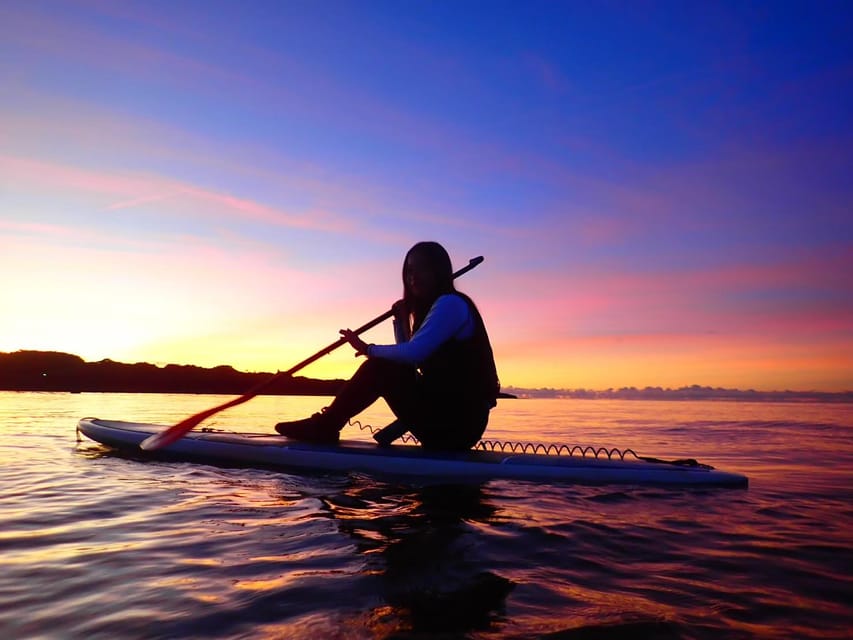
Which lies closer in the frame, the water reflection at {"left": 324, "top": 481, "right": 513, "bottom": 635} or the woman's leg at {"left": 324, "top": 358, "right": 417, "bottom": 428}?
the water reflection at {"left": 324, "top": 481, "right": 513, "bottom": 635}

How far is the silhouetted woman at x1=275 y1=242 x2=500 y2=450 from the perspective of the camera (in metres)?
A: 5.34

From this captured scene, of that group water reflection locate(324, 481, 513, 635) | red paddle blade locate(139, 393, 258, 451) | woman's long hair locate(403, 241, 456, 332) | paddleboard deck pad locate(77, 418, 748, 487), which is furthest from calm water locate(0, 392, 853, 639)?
woman's long hair locate(403, 241, 456, 332)

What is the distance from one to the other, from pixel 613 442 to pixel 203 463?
829cm

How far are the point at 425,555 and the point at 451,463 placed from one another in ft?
8.86

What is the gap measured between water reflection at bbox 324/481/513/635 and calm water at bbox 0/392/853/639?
0.01 m

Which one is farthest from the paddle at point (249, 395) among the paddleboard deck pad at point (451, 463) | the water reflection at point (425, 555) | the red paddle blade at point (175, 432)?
the water reflection at point (425, 555)

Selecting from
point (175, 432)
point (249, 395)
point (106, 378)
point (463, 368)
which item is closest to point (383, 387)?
point (463, 368)

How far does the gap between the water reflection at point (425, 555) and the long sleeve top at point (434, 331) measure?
1.23m

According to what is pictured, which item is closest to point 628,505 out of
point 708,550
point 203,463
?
point 708,550

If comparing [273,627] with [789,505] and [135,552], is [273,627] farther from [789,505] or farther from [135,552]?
[789,505]

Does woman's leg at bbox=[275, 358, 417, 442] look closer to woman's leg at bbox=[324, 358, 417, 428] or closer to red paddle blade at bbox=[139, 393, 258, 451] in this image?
woman's leg at bbox=[324, 358, 417, 428]

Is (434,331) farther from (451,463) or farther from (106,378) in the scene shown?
(106,378)

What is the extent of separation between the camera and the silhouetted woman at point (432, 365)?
5344 millimetres

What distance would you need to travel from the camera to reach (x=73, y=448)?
8.27 meters
